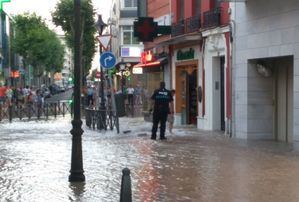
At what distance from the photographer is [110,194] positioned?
10.0 meters

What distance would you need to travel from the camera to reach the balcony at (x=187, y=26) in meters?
24.3

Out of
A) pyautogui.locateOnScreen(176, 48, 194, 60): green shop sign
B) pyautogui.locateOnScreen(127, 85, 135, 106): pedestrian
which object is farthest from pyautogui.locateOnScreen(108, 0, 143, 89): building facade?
pyautogui.locateOnScreen(176, 48, 194, 60): green shop sign

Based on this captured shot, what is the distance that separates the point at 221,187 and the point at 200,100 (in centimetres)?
1355

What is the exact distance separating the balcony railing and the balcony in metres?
0.85

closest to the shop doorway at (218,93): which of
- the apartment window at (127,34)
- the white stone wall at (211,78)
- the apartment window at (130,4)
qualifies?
the white stone wall at (211,78)

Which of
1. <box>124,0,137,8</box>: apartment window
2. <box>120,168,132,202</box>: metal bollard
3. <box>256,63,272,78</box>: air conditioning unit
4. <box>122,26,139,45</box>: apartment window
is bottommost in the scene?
<box>120,168,132,202</box>: metal bollard

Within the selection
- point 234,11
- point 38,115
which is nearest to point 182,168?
point 234,11

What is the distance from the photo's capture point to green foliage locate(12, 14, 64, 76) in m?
74.1

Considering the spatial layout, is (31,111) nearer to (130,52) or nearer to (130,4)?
(130,52)

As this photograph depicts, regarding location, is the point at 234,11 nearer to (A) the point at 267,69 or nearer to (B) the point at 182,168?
(A) the point at 267,69

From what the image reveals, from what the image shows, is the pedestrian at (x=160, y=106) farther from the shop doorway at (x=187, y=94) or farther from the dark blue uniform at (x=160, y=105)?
the shop doorway at (x=187, y=94)

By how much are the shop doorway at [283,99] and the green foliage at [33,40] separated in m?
57.1

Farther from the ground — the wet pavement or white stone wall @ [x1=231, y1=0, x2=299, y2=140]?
white stone wall @ [x1=231, y1=0, x2=299, y2=140]

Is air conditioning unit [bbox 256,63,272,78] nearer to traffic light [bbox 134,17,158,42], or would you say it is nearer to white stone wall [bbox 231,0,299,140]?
white stone wall [bbox 231,0,299,140]
